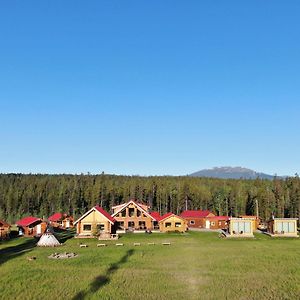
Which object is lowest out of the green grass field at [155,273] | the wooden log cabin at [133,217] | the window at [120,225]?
the green grass field at [155,273]

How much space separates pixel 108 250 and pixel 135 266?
38.0 feet

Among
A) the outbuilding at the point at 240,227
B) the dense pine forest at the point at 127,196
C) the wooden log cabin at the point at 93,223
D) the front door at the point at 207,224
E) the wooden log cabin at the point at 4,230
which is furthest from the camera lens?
the dense pine forest at the point at 127,196

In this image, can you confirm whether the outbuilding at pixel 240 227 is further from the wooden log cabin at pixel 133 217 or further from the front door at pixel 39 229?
the front door at pixel 39 229

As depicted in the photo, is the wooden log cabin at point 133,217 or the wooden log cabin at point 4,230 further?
the wooden log cabin at point 133,217

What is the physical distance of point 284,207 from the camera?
361 feet

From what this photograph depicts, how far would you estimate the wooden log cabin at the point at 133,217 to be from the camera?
258 feet

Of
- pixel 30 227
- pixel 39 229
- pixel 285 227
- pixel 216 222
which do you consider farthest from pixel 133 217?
pixel 285 227

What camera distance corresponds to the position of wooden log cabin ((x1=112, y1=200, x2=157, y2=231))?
78750 mm

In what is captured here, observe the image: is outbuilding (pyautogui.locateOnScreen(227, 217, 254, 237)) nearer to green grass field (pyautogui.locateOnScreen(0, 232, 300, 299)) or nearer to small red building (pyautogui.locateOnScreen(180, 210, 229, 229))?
green grass field (pyautogui.locateOnScreen(0, 232, 300, 299))

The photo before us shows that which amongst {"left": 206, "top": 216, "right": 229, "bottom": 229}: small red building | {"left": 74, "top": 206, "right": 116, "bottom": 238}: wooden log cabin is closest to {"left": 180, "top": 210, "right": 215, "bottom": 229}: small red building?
{"left": 206, "top": 216, "right": 229, "bottom": 229}: small red building

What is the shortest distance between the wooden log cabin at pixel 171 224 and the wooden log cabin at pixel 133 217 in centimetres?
273

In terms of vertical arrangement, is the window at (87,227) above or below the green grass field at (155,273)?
above

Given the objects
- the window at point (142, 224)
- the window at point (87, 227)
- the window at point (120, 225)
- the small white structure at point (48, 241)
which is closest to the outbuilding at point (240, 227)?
the window at point (142, 224)

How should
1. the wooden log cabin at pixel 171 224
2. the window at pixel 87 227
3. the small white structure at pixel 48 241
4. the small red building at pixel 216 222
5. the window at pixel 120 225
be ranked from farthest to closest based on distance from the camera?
the small red building at pixel 216 222 → the window at pixel 120 225 → the wooden log cabin at pixel 171 224 → the window at pixel 87 227 → the small white structure at pixel 48 241
